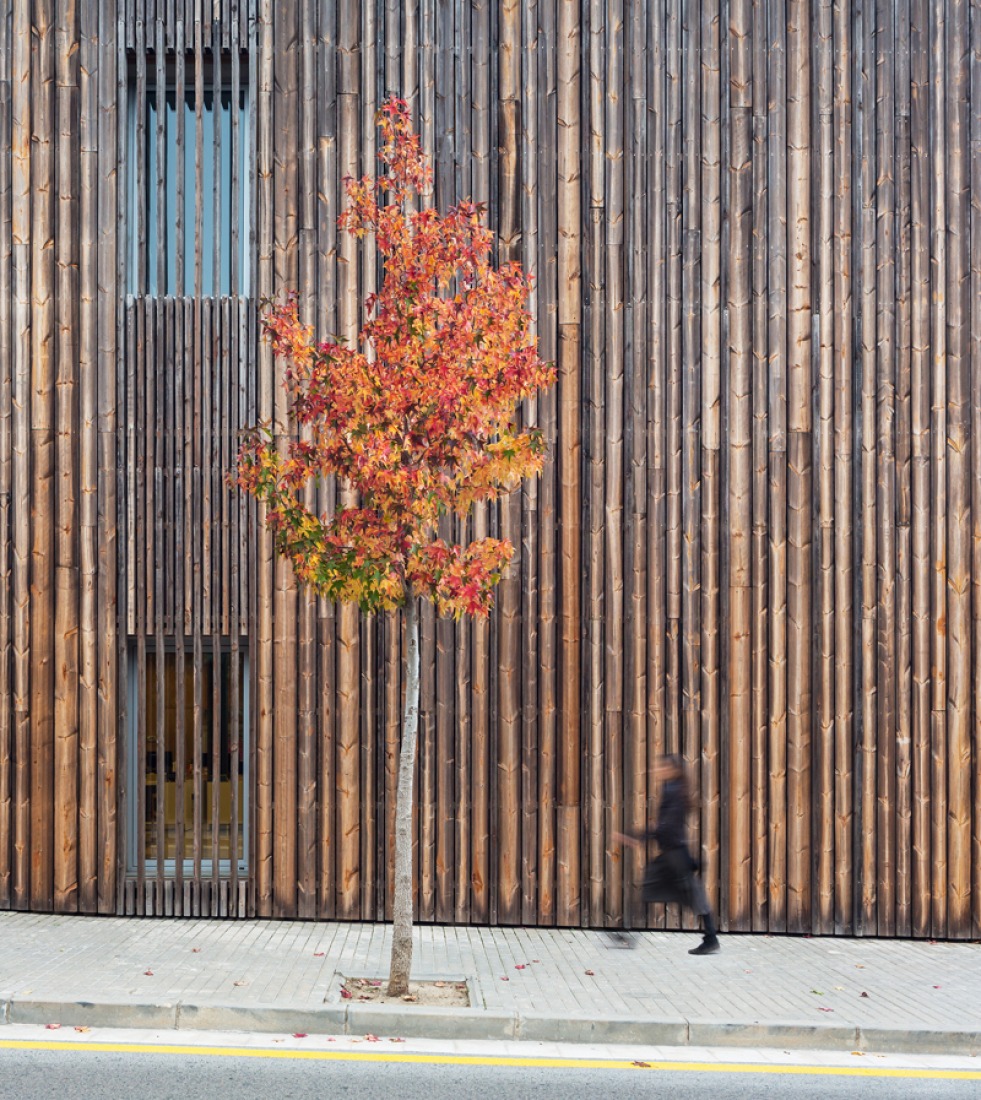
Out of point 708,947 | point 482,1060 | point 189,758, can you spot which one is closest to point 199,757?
point 189,758

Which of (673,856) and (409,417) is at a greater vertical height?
(409,417)

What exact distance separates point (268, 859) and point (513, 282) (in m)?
5.17

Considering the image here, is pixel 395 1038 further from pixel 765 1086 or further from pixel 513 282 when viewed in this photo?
pixel 513 282

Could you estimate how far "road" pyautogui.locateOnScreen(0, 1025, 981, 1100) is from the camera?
5.63 metres

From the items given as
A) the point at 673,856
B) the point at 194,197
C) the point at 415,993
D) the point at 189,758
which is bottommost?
the point at 415,993

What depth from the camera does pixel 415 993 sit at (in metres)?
7.09

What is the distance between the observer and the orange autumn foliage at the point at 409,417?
7105 mm

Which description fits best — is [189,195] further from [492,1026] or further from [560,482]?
[492,1026]

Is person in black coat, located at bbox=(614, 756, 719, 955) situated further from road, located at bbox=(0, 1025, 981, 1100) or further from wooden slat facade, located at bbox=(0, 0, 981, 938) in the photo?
road, located at bbox=(0, 1025, 981, 1100)

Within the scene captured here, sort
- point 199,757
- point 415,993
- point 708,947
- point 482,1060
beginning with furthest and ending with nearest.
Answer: point 199,757, point 708,947, point 415,993, point 482,1060

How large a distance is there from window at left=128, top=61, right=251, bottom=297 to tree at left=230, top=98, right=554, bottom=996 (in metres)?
2.56

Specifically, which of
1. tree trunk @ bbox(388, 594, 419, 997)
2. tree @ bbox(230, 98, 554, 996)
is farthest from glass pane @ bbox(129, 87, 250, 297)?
tree trunk @ bbox(388, 594, 419, 997)

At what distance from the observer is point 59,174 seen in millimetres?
9547

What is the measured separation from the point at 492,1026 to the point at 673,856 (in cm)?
205
